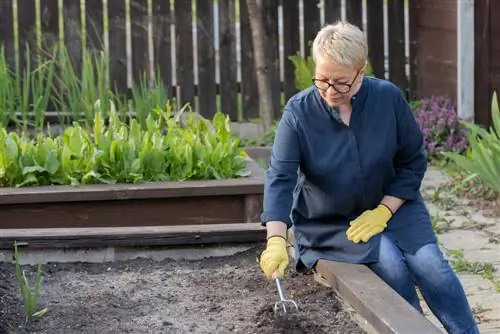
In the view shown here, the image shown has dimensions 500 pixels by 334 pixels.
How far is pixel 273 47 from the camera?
1027 cm

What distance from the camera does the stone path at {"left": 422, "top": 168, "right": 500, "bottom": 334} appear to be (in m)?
4.84

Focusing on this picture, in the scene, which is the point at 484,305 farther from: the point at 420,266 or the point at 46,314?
the point at 46,314

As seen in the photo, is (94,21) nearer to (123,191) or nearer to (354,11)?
(354,11)

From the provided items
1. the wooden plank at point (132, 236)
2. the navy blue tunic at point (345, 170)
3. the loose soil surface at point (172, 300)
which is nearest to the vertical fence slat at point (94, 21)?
the wooden plank at point (132, 236)

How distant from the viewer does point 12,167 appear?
17.3ft

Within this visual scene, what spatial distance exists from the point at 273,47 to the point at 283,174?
6576mm

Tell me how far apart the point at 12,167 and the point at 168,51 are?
5.00 meters

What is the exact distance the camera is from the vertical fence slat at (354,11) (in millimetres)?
10328

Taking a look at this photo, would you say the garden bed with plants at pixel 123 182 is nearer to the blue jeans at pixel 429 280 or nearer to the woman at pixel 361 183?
the woman at pixel 361 183

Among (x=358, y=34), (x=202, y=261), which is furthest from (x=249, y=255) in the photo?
(x=358, y=34)

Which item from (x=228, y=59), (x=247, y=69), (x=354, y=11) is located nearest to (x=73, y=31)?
(x=228, y=59)

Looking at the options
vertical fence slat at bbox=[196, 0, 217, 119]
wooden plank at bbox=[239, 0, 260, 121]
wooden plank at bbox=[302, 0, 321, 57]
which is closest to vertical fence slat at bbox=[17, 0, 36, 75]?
vertical fence slat at bbox=[196, 0, 217, 119]

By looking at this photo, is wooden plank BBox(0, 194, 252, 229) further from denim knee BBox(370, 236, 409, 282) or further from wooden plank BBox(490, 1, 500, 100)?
wooden plank BBox(490, 1, 500, 100)

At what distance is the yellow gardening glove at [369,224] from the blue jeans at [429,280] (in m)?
0.05
